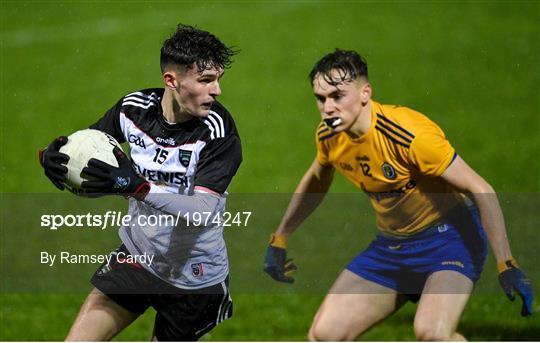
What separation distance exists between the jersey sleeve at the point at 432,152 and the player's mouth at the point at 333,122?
52 centimetres

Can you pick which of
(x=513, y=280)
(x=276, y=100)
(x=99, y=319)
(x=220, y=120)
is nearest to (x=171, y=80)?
(x=220, y=120)

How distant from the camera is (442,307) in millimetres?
6805

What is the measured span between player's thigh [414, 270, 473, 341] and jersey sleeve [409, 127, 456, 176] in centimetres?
76

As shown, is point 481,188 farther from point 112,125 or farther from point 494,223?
point 112,125

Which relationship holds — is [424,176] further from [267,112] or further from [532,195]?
[267,112]

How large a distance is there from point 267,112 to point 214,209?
746 cm

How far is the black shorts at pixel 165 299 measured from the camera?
6699 mm

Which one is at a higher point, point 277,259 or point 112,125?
point 112,125

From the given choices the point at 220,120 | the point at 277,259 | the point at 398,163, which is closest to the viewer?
the point at 220,120

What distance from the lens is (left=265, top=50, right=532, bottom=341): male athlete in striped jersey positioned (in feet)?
22.5

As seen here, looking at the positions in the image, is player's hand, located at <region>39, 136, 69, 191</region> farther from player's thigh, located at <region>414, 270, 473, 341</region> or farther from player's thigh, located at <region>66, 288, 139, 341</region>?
player's thigh, located at <region>414, 270, 473, 341</region>

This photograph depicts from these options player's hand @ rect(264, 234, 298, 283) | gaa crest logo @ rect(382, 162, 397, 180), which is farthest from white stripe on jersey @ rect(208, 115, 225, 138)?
player's hand @ rect(264, 234, 298, 283)

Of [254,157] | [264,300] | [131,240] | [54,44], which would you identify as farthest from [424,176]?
[54,44]

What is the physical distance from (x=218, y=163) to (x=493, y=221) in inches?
73.2
